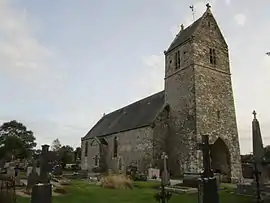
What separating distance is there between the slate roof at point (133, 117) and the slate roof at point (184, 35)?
5.82 meters

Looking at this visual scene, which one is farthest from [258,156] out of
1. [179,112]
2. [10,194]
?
[179,112]

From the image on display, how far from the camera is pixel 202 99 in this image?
26750 millimetres

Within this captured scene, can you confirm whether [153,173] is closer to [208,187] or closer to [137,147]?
[137,147]

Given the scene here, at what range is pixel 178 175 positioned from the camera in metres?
26.0

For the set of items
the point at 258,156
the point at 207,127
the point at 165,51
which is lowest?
the point at 258,156

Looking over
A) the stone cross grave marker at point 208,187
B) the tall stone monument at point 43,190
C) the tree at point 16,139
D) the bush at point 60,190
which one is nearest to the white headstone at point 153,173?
the bush at point 60,190

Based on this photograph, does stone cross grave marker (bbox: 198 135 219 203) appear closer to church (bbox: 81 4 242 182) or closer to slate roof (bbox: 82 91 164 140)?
church (bbox: 81 4 242 182)

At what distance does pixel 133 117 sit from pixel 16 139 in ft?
75.5

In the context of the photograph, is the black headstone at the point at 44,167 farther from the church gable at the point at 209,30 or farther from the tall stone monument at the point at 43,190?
the church gable at the point at 209,30

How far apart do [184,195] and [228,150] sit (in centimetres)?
1392

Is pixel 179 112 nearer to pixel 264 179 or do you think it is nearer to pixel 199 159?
pixel 199 159

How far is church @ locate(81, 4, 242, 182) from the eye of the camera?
26312mm

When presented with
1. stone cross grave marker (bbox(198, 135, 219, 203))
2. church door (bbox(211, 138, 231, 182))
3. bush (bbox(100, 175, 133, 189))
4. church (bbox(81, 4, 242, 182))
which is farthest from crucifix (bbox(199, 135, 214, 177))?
church door (bbox(211, 138, 231, 182))

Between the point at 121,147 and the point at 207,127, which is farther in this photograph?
the point at 121,147
